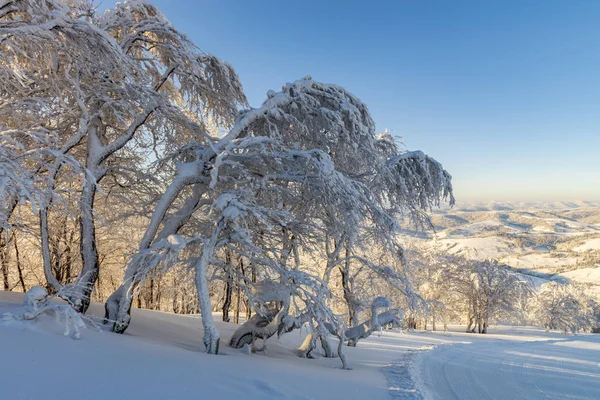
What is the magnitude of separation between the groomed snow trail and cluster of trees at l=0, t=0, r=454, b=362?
211 centimetres

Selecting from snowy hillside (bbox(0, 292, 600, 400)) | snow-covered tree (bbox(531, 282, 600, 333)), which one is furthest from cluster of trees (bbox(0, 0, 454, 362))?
snow-covered tree (bbox(531, 282, 600, 333))

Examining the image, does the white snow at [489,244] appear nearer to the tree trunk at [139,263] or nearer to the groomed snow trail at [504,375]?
the groomed snow trail at [504,375]

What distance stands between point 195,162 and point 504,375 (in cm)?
921

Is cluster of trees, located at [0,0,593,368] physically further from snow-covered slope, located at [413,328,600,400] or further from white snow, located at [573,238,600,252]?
white snow, located at [573,238,600,252]

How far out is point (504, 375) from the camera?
8141mm

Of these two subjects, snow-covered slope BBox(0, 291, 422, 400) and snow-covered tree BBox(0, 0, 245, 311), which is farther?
snow-covered tree BBox(0, 0, 245, 311)

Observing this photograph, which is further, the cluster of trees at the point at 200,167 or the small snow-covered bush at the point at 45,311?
the cluster of trees at the point at 200,167

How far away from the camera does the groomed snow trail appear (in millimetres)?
6523

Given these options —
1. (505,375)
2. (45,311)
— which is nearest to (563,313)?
(505,375)

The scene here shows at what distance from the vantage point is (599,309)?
33.5 meters

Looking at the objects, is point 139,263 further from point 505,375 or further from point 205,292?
point 505,375

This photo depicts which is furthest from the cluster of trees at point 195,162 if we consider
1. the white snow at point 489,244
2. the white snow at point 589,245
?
the white snow at point 589,245

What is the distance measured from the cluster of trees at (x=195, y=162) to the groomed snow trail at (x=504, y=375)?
83.3 inches

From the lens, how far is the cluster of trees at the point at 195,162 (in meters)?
5.40
